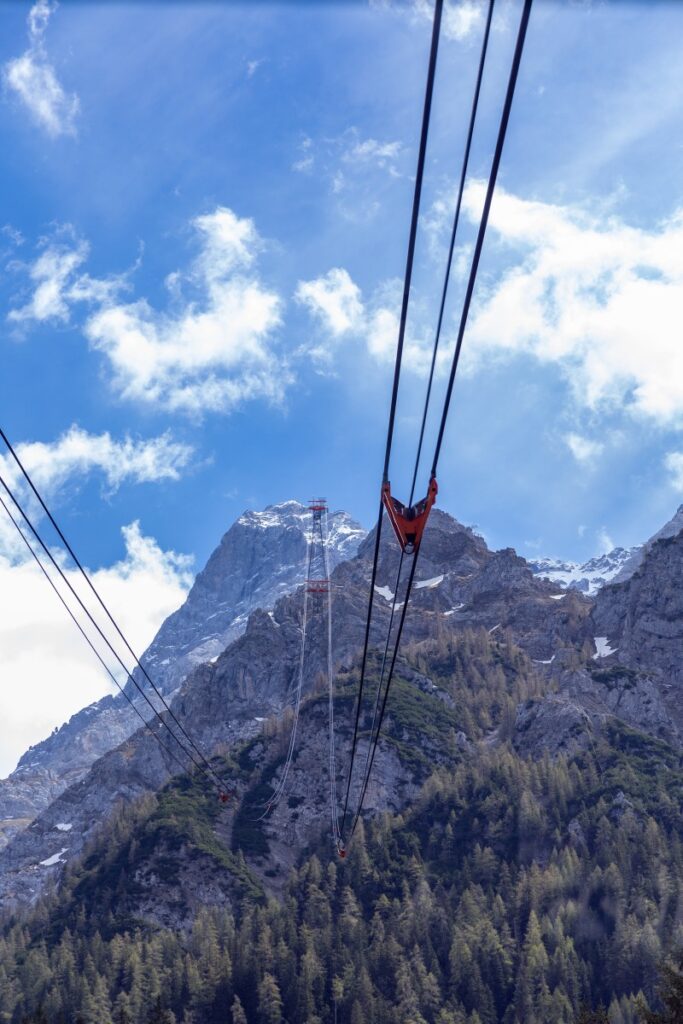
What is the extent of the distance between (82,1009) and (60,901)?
2689 inches

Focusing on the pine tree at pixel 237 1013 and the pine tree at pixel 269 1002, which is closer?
Result: the pine tree at pixel 237 1013

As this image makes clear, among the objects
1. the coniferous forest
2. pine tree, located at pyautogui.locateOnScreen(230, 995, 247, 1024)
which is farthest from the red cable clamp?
pine tree, located at pyautogui.locateOnScreen(230, 995, 247, 1024)

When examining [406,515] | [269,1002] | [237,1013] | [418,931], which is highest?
[406,515]

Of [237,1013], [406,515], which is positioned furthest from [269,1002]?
[406,515]

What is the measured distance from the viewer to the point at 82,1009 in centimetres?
13050

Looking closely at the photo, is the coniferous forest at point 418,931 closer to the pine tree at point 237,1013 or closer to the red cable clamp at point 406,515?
the pine tree at point 237,1013

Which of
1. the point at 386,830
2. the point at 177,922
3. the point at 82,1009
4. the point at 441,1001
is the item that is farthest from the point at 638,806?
the point at 82,1009

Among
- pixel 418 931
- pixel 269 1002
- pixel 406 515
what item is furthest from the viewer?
pixel 418 931

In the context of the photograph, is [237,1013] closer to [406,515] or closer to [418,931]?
[418,931]

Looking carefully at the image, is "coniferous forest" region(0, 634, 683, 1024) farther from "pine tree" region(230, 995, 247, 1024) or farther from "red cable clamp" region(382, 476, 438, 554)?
"red cable clamp" region(382, 476, 438, 554)

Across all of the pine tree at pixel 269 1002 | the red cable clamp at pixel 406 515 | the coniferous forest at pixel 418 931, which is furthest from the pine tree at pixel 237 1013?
the red cable clamp at pixel 406 515

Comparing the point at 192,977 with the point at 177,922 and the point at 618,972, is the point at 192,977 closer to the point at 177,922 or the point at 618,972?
the point at 177,922

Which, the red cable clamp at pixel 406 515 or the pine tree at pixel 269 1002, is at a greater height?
the red cable clamp at pixel 406 515

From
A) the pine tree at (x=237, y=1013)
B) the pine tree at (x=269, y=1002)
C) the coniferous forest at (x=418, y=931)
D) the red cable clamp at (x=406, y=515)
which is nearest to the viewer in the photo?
the red cable clamp at (x=406, y=515)
